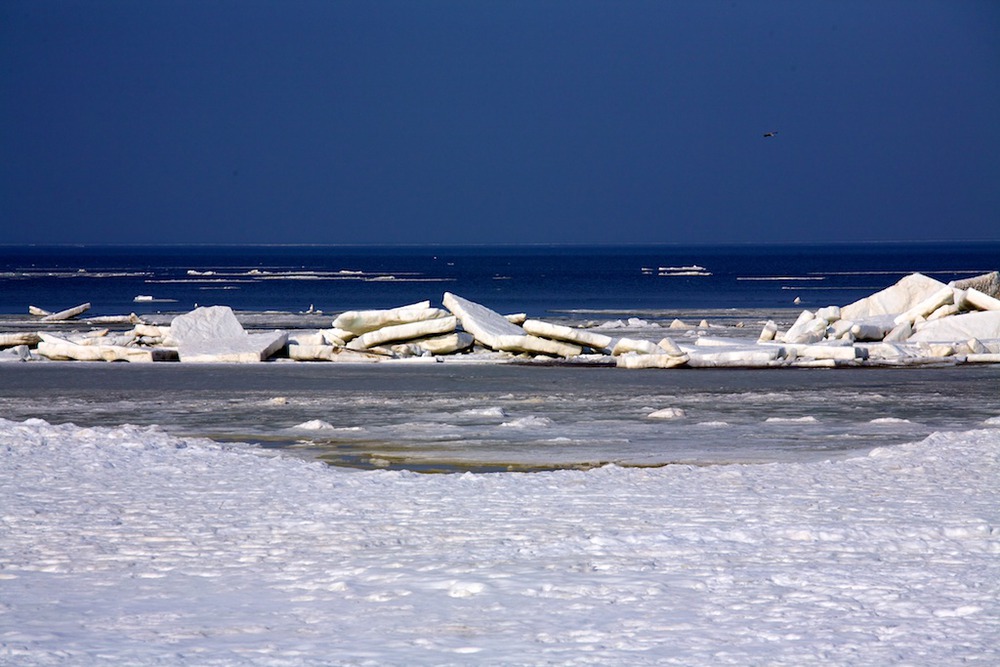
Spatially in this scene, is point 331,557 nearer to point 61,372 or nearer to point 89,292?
point 61,372

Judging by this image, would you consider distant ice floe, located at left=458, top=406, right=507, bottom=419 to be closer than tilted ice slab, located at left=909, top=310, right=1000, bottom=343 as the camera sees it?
Yes

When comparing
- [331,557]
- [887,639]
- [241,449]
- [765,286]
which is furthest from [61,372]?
[765,286]

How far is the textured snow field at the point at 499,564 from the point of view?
536 centimetres

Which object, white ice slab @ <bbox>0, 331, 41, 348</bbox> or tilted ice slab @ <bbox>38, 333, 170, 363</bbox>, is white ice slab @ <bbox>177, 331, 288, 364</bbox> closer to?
tilted ice slab @ <bbox>38, 333, 170, 363</bbox>

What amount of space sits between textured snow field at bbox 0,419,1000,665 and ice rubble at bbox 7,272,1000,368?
32.6ft

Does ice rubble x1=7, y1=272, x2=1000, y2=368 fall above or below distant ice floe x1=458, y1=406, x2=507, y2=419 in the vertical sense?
above

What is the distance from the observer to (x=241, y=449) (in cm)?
1117

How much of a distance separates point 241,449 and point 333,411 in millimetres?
3137

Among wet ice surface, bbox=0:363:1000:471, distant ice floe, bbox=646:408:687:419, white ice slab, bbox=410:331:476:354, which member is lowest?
wet ice surface, bbox=0:363:1000:471

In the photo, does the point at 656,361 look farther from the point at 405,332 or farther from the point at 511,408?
the point at 511,408

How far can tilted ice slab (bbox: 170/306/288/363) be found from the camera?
67.5ft

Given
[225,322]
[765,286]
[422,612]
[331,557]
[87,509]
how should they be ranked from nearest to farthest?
[422,612], [331,557], [87,509], [225,322], [765,286]

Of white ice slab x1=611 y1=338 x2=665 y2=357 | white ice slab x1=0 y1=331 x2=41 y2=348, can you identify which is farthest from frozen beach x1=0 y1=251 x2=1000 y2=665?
white ice slab x1=0 y1=331 x2=41 y2=348

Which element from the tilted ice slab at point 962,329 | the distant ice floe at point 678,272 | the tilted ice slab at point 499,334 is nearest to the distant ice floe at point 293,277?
the distant ice floe at point 678,272
